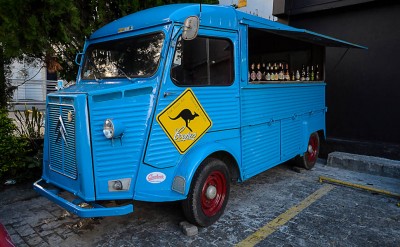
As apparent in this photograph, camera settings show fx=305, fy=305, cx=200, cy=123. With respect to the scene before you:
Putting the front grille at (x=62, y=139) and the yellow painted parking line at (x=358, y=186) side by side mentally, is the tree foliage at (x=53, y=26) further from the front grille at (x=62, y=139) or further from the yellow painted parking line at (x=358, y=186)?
the yellow painted parking line at (x=358, y=186)

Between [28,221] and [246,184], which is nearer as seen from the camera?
[28,221]

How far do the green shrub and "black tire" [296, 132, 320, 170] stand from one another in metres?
4.85

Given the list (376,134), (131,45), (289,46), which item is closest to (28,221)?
(131,45)

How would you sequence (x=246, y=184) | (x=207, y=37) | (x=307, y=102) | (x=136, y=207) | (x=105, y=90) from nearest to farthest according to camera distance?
(x=105, y=90) < (x=207, y=37) < (x=136, y=207) < (x=246, y=184) < (x=307, y=102)

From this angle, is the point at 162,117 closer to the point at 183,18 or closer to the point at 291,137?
the point at 183,18

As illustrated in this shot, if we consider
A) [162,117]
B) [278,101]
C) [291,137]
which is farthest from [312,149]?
[162,117]

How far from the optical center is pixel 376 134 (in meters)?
6.54

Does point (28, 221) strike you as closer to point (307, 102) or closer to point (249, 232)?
point (249, 232)

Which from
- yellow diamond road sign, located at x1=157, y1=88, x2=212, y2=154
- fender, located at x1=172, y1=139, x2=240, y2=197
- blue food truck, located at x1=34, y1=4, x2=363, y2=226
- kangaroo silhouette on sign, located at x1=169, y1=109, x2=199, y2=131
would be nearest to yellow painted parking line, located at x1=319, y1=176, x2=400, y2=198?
blue food truck, located at x1=34, y1=4, x2=363, y2=226

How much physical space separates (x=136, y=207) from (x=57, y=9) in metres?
3.08

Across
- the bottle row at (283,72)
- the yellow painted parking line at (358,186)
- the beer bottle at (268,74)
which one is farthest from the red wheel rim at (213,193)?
the yellow painted parking line at (358,186)

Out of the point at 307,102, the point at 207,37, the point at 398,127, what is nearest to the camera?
the point at 207,37

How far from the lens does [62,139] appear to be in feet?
10.7

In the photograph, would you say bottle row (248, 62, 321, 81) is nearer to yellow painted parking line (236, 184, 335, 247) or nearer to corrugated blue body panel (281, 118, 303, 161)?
corrugated blue body panel (281, 118, 303, 161)
